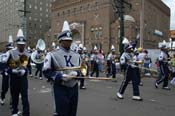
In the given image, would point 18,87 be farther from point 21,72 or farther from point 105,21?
point 105,21

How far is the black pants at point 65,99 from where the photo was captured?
5238mm

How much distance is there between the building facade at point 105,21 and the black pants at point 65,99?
2117 inches

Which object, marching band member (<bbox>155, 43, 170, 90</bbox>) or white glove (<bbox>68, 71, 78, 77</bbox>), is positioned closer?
white glove (<bbox>68, 71, 78, 77</bbox>)

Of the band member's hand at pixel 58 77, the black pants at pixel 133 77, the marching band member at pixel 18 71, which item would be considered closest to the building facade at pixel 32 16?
the black pants at pixel 133 77

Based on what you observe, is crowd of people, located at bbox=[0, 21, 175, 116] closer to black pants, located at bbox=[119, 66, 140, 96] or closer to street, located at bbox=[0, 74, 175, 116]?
black pants, located at bbox=[119, 66, 140, 96]

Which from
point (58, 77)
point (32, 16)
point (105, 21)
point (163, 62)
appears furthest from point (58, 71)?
point (32, 16)

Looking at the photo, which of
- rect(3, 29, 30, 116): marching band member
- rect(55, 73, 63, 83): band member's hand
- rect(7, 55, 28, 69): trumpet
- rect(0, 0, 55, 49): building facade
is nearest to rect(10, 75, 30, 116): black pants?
rect(3, 29, 30, 116): marching band member

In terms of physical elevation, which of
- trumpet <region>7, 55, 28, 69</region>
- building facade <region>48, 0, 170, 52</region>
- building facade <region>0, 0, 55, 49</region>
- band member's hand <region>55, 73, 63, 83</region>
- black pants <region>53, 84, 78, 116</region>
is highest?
building facade <region>0, 0, 55, 49</region>

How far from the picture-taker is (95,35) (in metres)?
69.1

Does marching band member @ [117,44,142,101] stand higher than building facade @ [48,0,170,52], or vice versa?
building facade @ [48,0,170,52]

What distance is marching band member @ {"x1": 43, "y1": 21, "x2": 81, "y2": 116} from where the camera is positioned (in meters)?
5.24

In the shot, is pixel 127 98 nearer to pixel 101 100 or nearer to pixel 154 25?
pixel 101 100

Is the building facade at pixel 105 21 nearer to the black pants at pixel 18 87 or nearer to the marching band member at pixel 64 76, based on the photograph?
the black pants at pixel 18 87

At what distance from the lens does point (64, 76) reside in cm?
518
